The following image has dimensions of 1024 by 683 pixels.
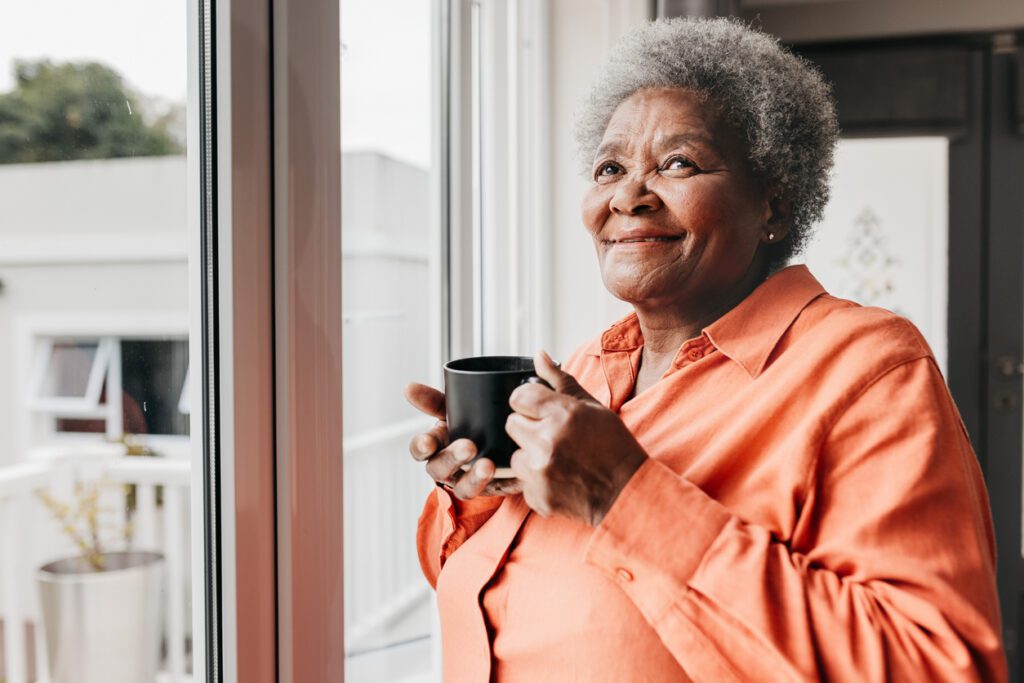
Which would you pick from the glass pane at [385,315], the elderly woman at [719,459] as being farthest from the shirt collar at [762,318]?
the glass pane at [385,315]

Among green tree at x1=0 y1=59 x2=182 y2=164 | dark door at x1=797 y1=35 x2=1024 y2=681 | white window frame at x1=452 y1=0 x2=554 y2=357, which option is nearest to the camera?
green tree at x1=0 y1=59 x2=182 y2=164

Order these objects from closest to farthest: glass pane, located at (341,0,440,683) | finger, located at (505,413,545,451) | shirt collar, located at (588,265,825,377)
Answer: finger, located at (505,413,545,451) < shirt collar, located at (588,265,825,377) < glass pane, located at (341,0,440,683)

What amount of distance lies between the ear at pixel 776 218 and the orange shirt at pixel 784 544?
0.11 meters

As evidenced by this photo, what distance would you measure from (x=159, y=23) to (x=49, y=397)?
359mm

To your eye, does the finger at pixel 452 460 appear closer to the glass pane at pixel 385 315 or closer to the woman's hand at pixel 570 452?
the woman's hand at pixel 570 452

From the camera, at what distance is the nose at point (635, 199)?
32.4 inches

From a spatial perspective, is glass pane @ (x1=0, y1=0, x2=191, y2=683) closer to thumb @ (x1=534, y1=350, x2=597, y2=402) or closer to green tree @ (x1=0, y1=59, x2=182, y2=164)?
green tree @ (x1=0, y1=59, x2=182, y2=164)

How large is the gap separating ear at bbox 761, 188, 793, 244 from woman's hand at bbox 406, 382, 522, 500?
0.40 metres

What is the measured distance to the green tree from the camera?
1.86 feet

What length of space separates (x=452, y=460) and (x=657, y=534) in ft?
0.65

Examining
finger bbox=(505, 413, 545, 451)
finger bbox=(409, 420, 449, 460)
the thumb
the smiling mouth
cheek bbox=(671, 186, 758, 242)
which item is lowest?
finger bbox=(409, 420, 449, 460)

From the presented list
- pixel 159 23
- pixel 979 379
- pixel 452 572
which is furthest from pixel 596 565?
pixel 979 379

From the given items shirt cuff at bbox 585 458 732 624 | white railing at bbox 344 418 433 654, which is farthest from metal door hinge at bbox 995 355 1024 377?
shirt cuff at bbox 585 458 732 624

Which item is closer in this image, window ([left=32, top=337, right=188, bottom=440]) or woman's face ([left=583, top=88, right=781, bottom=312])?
window ([left=32, top=337, right=188, bottom=440])
